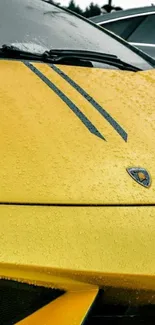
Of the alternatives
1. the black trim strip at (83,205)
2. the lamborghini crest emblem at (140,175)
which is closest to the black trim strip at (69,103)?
the lamborghini crest emblem at (140,175)

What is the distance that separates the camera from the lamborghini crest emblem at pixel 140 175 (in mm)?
1768

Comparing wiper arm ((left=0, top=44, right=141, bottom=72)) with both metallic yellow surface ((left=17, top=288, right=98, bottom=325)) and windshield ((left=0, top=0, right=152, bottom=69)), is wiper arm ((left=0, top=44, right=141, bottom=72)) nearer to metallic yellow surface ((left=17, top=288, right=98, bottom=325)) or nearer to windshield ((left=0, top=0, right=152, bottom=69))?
windshield ((left=0, top=0, right=152, bottom=69))

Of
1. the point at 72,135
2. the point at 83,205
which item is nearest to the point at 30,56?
the point at 72,135

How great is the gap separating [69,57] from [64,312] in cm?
134

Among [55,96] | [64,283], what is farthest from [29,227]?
[55,96]

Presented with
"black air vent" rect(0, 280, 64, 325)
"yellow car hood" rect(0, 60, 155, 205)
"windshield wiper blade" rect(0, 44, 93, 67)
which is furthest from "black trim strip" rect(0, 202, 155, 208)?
"windshield wiper blade" rect(0, 44, 93, 67)

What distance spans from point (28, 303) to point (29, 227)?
182 millimetres

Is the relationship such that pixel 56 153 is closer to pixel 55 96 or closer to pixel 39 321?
pixel 55 96

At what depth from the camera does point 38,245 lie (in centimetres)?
144

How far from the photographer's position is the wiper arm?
92.6 inches

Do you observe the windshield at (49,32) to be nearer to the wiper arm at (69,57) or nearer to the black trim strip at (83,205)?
the wiper arm at (69,57)

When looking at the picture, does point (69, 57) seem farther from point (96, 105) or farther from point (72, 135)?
point (72, 135)

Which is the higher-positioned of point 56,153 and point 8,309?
point 56,153

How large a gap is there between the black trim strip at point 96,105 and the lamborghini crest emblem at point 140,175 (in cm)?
17
